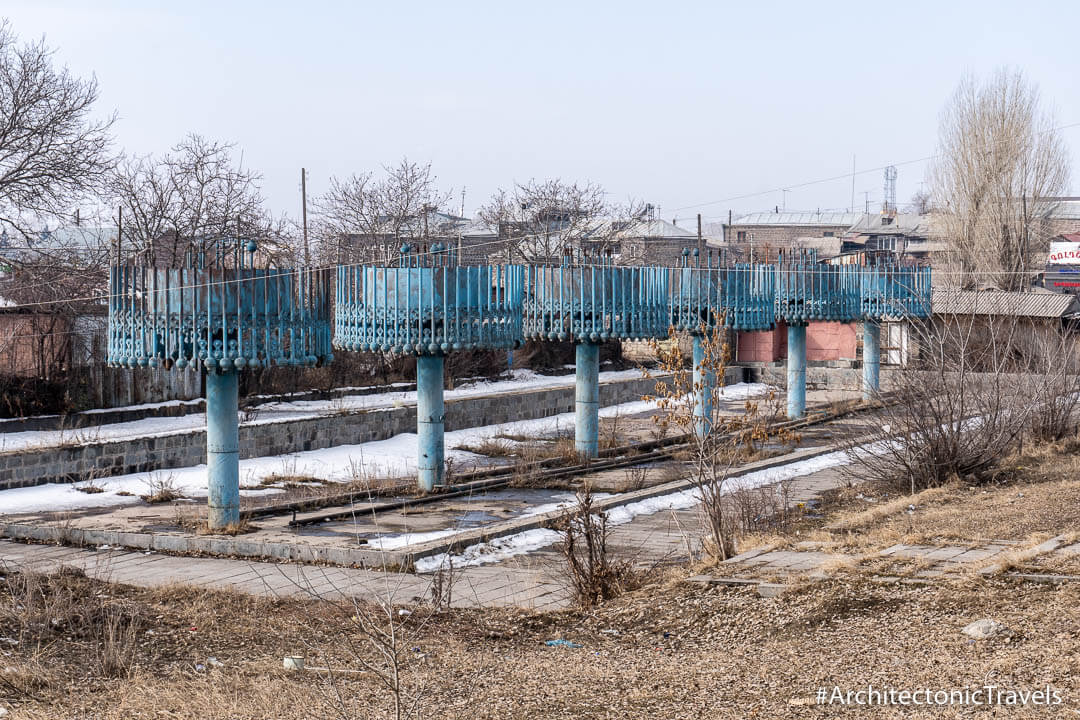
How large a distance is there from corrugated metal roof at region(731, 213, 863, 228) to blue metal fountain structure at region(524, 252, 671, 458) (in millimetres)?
78478

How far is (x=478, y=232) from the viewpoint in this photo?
7150cm

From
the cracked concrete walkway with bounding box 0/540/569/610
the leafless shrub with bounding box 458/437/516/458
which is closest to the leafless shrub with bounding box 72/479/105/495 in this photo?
the cracked concrete walkway with bounding box 0/540/569/610

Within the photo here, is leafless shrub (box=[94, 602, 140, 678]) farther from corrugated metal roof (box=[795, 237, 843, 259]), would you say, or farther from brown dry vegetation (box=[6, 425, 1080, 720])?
corrugated metal roof (box=[795, 237, 843, 259])

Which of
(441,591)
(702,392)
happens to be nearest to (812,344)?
(702,392)

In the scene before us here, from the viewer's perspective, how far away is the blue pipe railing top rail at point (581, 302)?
2244 centimetres

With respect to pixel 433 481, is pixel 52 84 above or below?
above

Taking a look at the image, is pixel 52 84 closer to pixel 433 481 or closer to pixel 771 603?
pixel 433 481

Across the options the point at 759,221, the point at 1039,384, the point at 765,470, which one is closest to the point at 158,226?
the point at 765,470

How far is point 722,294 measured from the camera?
25719 millimetres

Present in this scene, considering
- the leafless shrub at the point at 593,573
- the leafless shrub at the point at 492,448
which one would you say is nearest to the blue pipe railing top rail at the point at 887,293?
the leafless shrub at the point at 492,448

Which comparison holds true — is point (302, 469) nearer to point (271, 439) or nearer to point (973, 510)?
point (271, 439)

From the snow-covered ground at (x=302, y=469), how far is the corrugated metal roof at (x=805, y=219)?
7243 cm

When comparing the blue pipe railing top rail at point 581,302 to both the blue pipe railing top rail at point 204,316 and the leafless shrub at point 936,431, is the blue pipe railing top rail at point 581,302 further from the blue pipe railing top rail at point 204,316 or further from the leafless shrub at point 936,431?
the blue pipe railing top rail at point 204,316

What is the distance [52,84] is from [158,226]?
5951 millimetres
